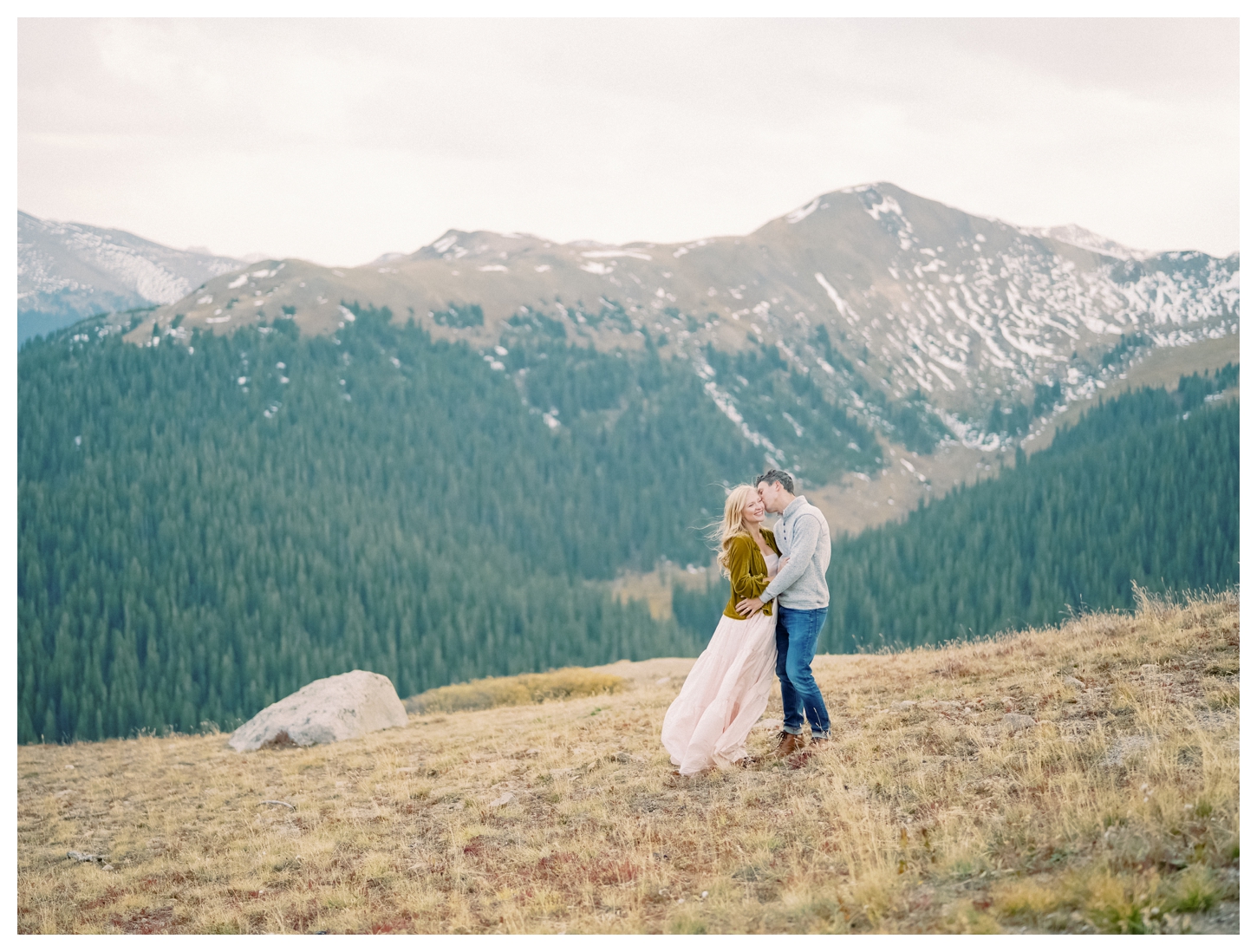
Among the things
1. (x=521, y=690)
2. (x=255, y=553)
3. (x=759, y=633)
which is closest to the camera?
(x=759, y=633)

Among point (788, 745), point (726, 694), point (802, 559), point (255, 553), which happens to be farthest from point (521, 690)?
point (255, 553)

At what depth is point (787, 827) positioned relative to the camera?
381 inches

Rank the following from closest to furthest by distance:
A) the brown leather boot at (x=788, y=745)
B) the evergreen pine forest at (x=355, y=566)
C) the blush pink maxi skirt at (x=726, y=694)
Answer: the blush pink maxi skirt at (x=726, y=694)
the brown leather boot at (x=788, y=745)
the evergreen pine forest at (x=355, y=566)

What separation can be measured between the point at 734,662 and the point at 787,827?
239 cm

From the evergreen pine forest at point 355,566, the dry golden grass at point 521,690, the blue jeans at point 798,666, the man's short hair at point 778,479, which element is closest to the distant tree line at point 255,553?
the evergreen pine forest at point 355,566

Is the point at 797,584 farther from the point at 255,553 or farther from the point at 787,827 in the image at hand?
the point at 255,553

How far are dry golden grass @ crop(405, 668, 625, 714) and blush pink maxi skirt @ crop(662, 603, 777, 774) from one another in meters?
20.6

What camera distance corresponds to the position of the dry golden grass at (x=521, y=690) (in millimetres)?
35469

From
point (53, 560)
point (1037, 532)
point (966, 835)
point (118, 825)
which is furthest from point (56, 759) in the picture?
point (1037, 532)

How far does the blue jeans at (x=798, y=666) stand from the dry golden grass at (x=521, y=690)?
20768 mm

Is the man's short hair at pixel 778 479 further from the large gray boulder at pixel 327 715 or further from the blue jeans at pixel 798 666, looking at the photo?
the large gray boulder at pixel 327 715

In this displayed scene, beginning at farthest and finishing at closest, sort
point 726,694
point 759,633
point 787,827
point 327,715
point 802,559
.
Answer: point 327,715 → point 726,694 → point 759,633 → point 802,559 → point 787,827

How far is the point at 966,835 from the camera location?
27.5 feet
